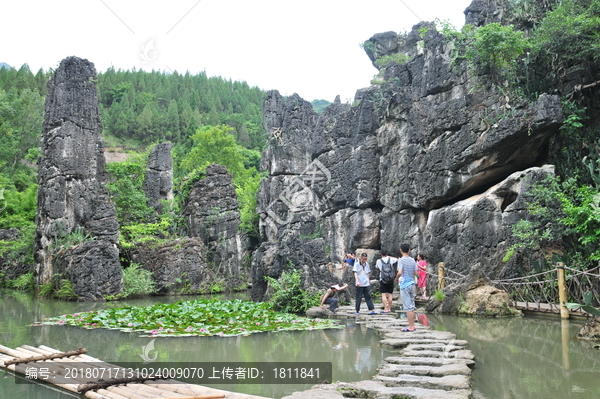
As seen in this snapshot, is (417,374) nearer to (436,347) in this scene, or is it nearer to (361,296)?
(436,347)

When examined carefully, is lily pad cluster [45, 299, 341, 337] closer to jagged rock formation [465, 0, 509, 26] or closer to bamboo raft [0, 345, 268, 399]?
bamboo raft [0, 345, 268, 399]

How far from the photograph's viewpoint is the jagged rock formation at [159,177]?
25609mm

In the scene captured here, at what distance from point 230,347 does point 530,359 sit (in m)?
3.58

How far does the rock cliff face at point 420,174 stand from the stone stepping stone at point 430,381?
636 cm

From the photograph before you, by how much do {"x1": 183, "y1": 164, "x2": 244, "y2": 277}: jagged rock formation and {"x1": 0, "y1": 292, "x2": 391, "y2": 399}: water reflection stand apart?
11.3 m

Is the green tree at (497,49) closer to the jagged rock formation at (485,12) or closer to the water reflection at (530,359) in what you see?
the jagged rock formation at (485,12)

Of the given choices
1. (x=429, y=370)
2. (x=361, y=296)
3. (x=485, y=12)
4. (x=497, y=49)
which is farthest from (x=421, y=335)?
(x=485, y=12)

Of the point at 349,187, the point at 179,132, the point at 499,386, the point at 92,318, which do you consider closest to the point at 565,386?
the point at 499,386

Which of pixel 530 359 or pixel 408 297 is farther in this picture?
pixel 408 297

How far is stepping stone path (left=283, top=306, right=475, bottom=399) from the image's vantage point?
386cm

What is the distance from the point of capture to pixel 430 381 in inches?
164

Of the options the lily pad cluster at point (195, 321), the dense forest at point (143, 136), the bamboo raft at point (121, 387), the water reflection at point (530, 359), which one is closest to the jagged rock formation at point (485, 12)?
the water reflection at point (530, 359)

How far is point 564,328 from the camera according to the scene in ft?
24.6

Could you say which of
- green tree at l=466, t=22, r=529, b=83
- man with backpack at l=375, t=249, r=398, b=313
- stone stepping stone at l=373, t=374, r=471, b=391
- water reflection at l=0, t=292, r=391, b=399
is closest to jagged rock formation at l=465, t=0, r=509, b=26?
green tree at l=466, t=22, r=529, b=83
